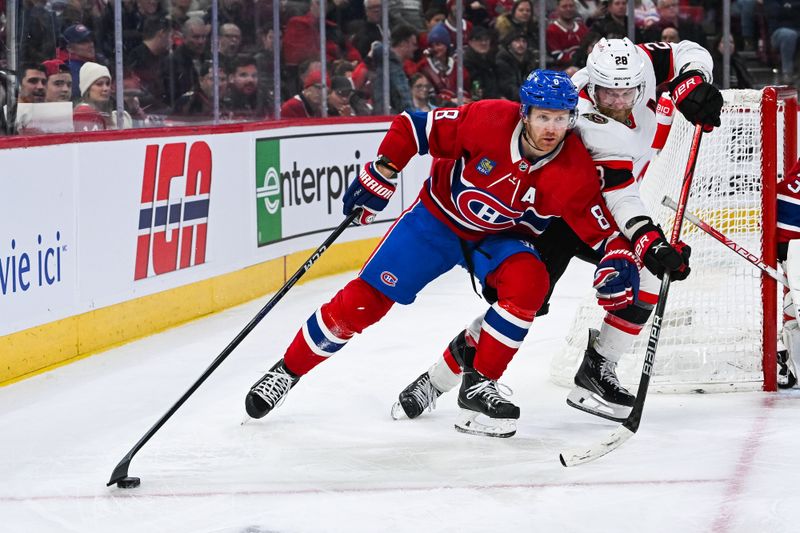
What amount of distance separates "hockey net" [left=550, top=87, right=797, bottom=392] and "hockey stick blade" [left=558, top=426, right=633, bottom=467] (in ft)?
2.73

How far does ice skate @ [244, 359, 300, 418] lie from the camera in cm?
352

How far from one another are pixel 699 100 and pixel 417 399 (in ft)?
3.86

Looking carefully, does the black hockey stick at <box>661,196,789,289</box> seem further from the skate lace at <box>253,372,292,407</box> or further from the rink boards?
the rink boards

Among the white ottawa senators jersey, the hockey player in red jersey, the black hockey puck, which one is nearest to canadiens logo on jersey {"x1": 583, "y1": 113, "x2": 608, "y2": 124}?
the white ottawa senators jersey

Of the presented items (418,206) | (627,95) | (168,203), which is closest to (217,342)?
(168,203)

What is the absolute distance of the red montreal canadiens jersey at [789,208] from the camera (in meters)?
3.92

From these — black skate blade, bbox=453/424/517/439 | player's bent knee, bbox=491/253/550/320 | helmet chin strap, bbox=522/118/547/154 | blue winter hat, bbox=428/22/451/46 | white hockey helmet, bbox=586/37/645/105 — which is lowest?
black skate blade, bbox=453/424/517/439

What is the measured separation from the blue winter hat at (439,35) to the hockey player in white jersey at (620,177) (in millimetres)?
4148

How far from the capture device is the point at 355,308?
3.45 m

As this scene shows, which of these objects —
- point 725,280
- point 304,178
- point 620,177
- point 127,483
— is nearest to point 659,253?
point 620,177

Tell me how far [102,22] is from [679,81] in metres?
2.47

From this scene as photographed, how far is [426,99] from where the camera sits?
25.5 ft

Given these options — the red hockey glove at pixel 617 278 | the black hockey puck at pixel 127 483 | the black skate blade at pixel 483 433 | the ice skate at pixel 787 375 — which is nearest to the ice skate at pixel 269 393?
the black skate blade at pixel 483 433

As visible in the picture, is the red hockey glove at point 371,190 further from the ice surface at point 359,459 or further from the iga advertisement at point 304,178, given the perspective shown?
the iga advertisement at point 304,178
